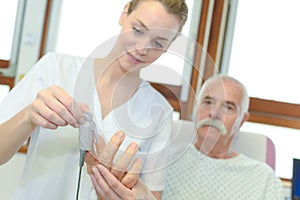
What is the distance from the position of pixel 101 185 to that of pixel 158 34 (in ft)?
1.06

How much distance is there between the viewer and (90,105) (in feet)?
3.41

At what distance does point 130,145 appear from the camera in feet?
3.36

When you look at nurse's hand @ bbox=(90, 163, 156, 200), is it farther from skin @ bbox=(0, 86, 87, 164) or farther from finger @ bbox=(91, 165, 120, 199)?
skin @ bbox=(0, 86, 87, 164)

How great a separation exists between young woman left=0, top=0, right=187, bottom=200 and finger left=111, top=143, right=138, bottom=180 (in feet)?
0.18

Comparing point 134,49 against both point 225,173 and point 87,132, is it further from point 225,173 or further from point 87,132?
point 225,173

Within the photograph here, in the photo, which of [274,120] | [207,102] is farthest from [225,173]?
[274,120]

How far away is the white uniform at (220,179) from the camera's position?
74.1 inches

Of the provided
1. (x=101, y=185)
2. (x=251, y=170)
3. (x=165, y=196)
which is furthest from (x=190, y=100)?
(x=251, y=170)

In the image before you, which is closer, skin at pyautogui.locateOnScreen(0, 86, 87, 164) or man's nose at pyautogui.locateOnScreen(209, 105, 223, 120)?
skin at pyautogui.locateOnScreen(0, 86, 87, 164)

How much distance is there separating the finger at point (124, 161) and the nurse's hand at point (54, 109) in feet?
0.37

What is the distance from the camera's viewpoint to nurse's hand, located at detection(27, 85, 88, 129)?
103 cm

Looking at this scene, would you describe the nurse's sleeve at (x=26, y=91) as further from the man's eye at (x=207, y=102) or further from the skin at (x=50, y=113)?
the man's eye at (x=207, y=102)

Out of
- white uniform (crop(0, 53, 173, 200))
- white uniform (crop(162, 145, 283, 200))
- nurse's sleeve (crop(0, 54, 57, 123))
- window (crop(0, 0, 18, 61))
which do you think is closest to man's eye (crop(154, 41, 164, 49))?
white uniform (crop(0, 53, 173, 200))

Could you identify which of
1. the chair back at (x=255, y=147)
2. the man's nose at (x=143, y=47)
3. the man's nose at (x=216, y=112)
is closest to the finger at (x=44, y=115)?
the man's nose at (x=143, y=47)
